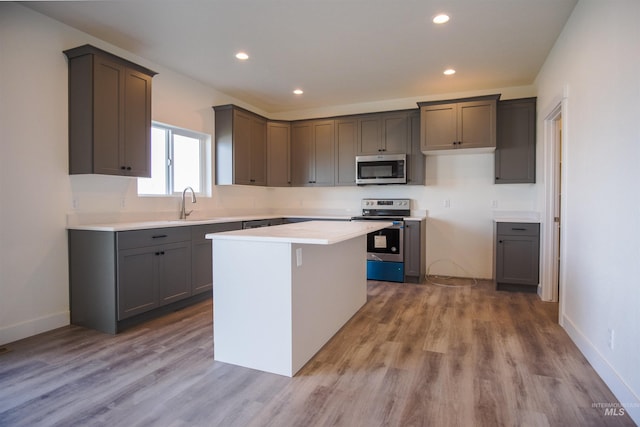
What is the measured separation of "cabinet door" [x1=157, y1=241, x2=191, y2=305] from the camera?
130 inches

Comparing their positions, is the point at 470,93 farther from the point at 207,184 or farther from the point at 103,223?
the point at 103,223

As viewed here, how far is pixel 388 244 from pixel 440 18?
2736 millimetres

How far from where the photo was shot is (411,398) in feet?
6.38

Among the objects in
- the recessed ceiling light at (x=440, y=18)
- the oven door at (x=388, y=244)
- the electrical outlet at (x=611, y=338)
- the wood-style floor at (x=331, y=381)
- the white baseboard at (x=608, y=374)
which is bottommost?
the wood-style floor at (x=331, y=381)

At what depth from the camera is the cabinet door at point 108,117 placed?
117 inches

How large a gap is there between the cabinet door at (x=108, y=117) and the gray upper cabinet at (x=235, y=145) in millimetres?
1604

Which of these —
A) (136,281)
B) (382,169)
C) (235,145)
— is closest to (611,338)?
(382,169)

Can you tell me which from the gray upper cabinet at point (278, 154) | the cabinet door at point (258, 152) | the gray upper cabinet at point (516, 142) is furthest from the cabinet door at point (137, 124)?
the gray upper cabinet at point (516, 142)

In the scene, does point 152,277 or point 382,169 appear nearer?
point 152,277

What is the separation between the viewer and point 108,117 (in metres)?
3.06

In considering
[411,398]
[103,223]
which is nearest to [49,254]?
[103,223]

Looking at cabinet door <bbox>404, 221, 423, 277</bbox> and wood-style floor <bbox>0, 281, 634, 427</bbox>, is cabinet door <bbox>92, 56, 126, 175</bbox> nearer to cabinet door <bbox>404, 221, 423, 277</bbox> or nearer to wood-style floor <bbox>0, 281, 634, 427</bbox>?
wood-style floor <bbox>0, 281, 634, 427</bbox>

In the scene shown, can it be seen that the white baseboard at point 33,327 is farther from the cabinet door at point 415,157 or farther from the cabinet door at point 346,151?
the cabinet door at point 415,157

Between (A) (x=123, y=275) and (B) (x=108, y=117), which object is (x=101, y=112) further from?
(A) (x=123, y=275)
